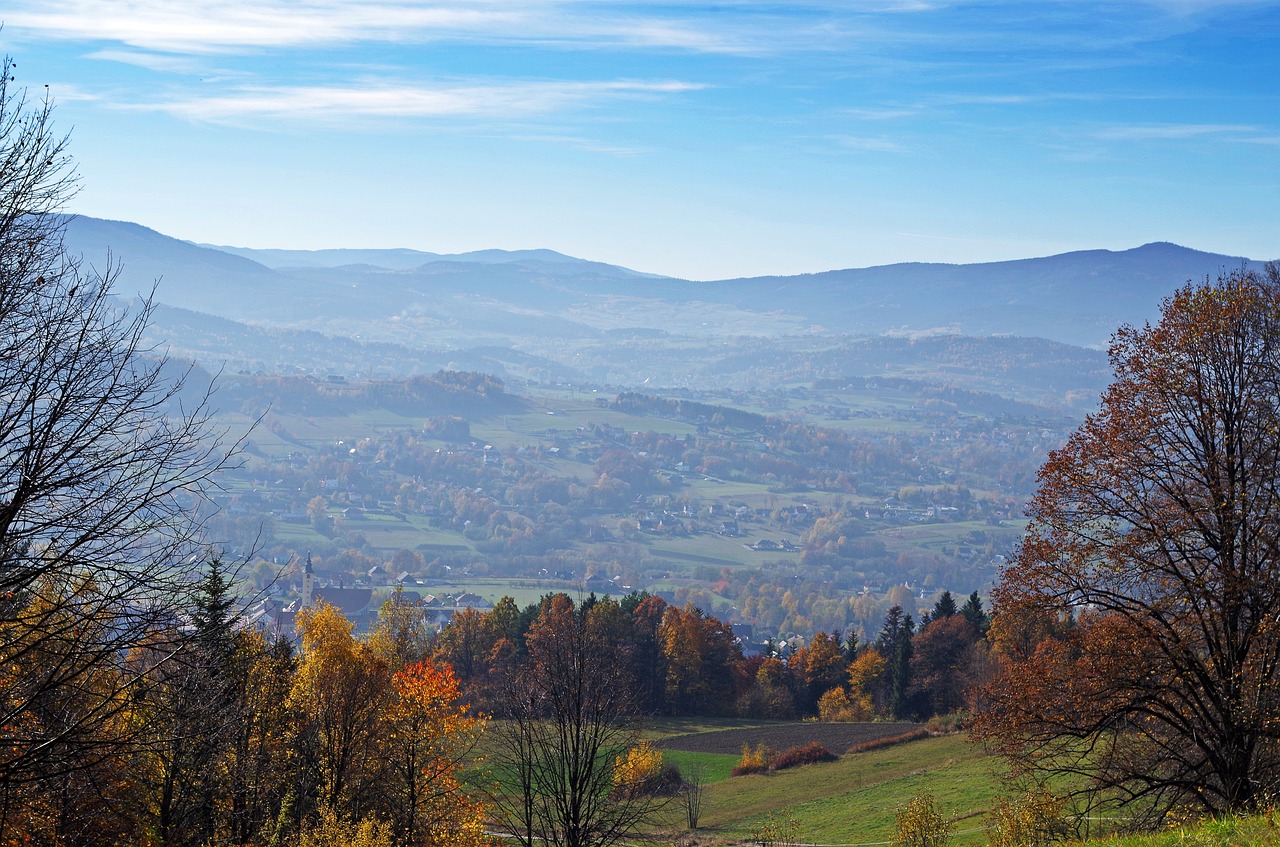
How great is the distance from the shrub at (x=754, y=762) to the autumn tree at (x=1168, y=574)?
115 feet

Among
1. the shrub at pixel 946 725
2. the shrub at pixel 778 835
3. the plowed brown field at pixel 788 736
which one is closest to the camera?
the shrub at pixel 778 835

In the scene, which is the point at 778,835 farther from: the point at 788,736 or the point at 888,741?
the point at 788,736

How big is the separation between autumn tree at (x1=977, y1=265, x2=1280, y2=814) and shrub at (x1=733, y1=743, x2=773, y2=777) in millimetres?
34972

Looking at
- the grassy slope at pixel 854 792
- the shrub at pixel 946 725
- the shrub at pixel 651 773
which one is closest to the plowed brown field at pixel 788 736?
the shrub at pixel 946 725

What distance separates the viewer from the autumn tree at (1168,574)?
46.5 ft

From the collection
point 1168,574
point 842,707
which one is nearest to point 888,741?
point 842,707

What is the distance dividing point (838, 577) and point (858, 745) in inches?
5663

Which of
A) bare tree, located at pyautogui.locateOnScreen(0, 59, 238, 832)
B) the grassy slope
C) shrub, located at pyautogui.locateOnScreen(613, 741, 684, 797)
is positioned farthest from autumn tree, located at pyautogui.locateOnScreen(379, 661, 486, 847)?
bare tree, located at pyautogui.locateOnScreen(0, 59, 238, 832)

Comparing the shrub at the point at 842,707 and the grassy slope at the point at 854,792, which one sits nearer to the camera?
the grassy slope at the point at 854,792

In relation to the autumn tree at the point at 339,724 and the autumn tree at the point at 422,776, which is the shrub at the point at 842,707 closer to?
the autumn tree at the point at 422,776

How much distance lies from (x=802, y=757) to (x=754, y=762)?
232 cm

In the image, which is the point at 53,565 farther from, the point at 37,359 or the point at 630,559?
the point at 630,559

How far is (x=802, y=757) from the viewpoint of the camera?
4969 centimetres

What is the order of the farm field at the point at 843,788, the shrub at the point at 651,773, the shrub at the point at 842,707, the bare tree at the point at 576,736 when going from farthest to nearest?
the shrub at the point at 842,707
the shrub at the point at 651,773
the farm field at the point at 843,788
the bare tree at the point at 576,736
